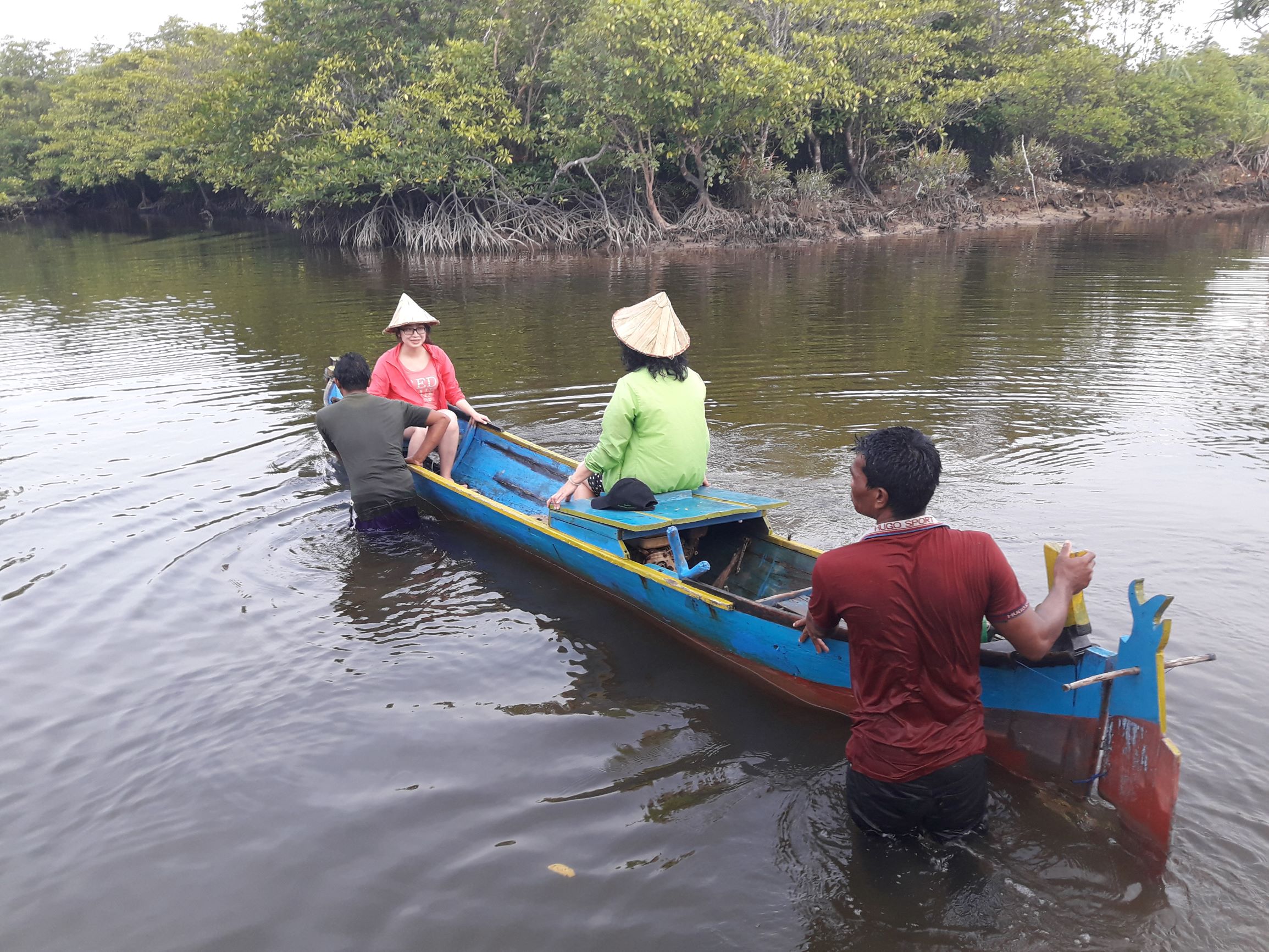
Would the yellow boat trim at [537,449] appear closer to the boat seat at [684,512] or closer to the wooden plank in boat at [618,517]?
the wooden plank in boat at [618,517]

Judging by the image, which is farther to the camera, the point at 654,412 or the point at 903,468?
the point at 654,412

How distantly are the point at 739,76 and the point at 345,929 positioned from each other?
19.2 m

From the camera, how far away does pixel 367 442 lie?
613 centimetres

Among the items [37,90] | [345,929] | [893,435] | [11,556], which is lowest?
[345,929]

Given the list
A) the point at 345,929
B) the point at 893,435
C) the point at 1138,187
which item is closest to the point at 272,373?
the point at 345,929

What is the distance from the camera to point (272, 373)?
11.1 meters

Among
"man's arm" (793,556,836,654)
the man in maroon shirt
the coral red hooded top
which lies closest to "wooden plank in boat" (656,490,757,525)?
"man's arm" (793,556,836,654)

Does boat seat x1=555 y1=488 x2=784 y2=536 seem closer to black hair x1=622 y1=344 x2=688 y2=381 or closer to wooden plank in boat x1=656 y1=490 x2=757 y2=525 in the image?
wooden plank in boat x1=656 y1=490 x2=757 y2=525

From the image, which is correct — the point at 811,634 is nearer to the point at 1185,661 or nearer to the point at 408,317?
the point at 1185,661

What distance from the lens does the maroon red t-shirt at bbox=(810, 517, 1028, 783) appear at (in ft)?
8.91

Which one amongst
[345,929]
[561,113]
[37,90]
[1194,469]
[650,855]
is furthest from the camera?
[37,90]

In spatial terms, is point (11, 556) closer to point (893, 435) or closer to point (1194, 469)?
point (893, 435)

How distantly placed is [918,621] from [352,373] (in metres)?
4.43

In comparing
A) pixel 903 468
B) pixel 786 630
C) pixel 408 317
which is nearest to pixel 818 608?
pixel 903 468
